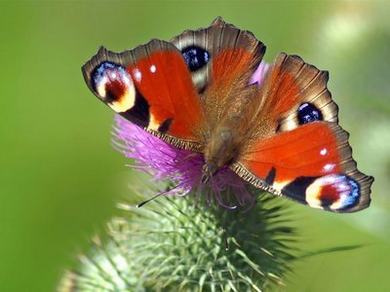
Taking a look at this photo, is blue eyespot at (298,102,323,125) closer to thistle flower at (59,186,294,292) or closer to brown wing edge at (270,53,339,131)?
brown wing edge at (270,53,339,131)

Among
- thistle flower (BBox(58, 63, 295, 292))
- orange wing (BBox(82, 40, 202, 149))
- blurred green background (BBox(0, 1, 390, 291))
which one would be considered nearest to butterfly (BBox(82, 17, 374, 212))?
orange wing (BBox(82, 40, 202, 149))

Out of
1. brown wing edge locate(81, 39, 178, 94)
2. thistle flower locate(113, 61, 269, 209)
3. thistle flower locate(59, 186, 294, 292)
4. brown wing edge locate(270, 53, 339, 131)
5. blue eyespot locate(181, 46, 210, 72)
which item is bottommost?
thistle flower locate(59, 186, 294, 292)

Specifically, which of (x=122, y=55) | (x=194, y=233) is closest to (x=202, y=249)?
(x=194, y=233)

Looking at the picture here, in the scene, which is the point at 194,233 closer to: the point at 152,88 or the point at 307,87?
the point at 152,88

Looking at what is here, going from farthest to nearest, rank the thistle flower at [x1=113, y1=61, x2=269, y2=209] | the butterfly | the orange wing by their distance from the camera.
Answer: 1. the thistle flower at [x1=113, y1=61, x2=269, y2=209]
2. the orange wing
3. the butterfly

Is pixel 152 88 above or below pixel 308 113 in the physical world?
below

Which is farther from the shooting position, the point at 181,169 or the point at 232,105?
the point at 181,169
